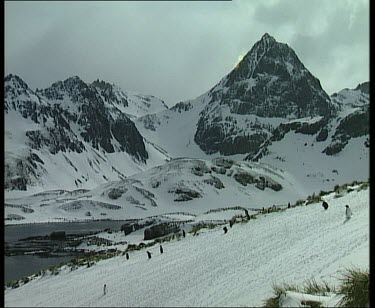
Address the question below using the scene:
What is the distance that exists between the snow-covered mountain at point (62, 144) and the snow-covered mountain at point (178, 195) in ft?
126

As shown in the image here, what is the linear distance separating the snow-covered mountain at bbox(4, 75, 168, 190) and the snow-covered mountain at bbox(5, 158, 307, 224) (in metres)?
38.3

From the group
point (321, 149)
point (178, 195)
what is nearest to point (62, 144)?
point (321, 149)

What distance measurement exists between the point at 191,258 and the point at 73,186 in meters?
130

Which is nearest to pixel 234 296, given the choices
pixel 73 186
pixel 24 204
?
pixel 24 204

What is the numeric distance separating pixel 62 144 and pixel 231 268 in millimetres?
153649

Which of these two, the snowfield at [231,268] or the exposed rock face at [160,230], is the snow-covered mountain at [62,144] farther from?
the snowfield at [231,268]

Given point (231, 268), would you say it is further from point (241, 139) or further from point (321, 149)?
point (241, 139)

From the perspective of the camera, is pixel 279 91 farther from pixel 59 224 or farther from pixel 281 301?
pixel 281 301

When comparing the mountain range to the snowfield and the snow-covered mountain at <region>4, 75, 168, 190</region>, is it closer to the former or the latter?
the snow-covered mountain at <region>4, 75, 168, 190</region>

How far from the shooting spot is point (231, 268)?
11.1 m

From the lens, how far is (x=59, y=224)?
69500mm

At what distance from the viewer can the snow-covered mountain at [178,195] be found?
255 ft

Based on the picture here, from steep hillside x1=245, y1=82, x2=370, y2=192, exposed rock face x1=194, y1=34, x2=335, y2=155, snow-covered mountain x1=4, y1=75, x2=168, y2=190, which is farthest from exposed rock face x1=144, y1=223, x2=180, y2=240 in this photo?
exposed rock face x1=194, y1=34, x2=335, y2=155

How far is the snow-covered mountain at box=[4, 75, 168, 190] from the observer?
439 ft
